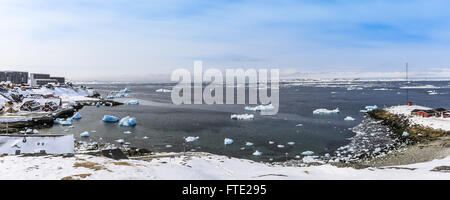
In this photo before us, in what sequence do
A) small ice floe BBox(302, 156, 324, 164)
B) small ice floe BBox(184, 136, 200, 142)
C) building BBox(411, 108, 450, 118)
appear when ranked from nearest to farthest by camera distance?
small ice floe BBox(302, 156, 324, 164) < small ice floe BBox(184, 136, 200, 142) < building BBox(411, 108, 450, 118)

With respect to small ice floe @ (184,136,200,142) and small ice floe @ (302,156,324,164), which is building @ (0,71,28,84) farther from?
small ice floe @ (302,156,324,164)

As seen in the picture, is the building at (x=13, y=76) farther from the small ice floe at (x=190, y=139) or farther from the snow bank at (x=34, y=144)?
the snow bank at (x=34, y=144)

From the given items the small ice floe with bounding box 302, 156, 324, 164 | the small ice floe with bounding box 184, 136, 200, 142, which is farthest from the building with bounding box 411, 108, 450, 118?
the small ice floe with bounding box 184, 136, 200, 142

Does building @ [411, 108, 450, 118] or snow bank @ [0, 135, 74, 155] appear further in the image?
building @ [411, 108, 450, 118]

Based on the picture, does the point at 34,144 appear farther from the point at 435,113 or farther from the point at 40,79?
the point at 40,79

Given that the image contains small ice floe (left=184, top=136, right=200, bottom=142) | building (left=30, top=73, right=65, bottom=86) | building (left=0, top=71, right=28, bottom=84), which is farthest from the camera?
building (left=0, top=71, right=28, bottom=84)

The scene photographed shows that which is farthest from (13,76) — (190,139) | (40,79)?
(190,139)

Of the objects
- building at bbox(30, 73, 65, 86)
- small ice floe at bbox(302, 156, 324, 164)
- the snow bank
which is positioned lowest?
small ice floe at bbox(302, 156, 324, 164)

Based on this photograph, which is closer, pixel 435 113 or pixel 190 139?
pixel 190 139

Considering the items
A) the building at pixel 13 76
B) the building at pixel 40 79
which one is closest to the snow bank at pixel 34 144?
the building at pixel 40 79
